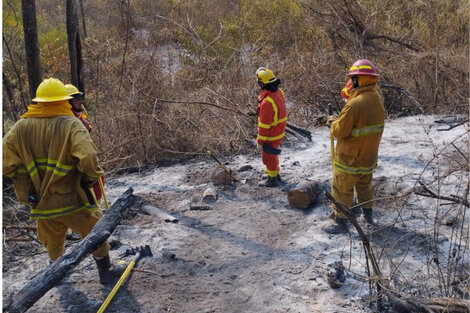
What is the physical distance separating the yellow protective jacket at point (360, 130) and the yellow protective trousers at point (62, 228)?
2.57 meters

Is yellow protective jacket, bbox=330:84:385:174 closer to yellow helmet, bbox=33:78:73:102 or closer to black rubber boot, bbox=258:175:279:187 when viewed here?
black rubber boot, bbox=258:175:279:187

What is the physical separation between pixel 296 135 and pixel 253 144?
0.81 m

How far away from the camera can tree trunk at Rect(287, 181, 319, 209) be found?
18.4 feet

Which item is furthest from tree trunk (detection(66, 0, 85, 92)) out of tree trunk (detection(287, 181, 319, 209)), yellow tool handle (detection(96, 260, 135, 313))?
yellow tool handle (detection(96, 260, 135, 313))

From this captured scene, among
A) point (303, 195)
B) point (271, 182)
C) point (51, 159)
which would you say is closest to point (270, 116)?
point (271, 182)

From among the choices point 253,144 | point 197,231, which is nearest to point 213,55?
point 253,144

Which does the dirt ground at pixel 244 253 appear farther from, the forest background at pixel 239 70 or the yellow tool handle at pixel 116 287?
the forest background at pixel 239 70

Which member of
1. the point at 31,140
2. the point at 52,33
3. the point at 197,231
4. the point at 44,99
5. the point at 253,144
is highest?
the point at 52,33

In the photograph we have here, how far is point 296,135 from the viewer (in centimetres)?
813

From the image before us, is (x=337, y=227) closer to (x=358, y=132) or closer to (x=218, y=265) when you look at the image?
(x=358, y=132)

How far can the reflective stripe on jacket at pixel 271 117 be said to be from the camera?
19.7 feet

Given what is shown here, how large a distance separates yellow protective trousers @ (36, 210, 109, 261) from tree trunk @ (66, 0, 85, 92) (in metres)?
3.80

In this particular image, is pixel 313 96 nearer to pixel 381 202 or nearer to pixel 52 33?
pixel 381 202

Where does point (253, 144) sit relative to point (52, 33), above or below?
below
